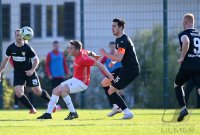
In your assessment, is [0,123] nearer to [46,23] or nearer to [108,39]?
[108,39]

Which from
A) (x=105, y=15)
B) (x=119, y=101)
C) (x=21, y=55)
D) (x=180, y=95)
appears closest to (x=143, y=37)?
(x=105, y=15)

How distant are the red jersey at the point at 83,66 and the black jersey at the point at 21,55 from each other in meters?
2.88

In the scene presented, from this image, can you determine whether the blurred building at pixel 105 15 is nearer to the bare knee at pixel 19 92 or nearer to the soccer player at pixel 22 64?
the soccer player at pixel 22 64

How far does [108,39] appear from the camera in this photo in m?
24.9

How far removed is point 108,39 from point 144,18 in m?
1.66

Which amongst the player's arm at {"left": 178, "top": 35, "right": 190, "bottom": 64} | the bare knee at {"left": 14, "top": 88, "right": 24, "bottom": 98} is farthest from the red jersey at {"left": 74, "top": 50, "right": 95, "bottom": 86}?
the bare knee at {"left": 14, "top": 88, "right": 24, "bottom": 98}

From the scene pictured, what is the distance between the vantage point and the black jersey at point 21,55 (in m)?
18.4

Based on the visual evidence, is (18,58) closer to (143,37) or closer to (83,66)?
(83,66)

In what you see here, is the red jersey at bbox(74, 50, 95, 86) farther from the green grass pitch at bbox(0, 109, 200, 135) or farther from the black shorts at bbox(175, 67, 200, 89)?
the black shorts at bbox(175, 67, 200, 89)

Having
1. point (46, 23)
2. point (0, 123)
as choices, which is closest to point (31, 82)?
point (0, 123)

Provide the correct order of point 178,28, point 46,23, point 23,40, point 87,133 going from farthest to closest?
point 46,23, point 178,28, point 23,40, point 87,133

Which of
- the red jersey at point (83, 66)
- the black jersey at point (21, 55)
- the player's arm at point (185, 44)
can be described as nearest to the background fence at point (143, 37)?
the black jersey at point (21, 55)

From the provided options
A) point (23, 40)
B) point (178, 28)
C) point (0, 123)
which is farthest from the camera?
point (178, 28)

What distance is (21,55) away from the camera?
18484 millimetres
